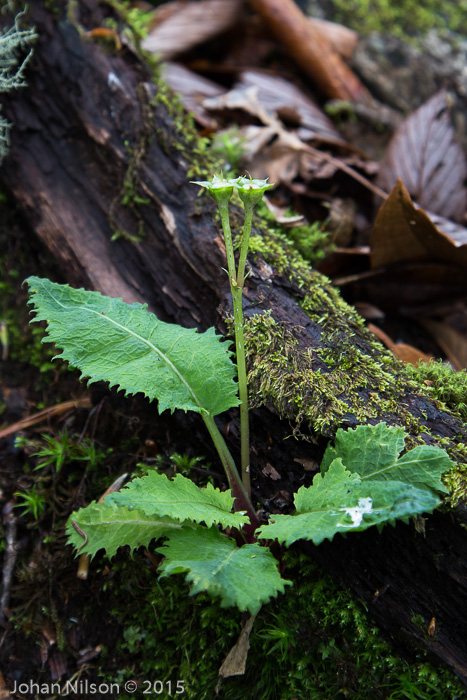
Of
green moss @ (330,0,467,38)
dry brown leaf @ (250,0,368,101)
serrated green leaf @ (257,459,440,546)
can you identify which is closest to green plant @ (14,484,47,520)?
serrated green leaf @ (257,459,440,546)

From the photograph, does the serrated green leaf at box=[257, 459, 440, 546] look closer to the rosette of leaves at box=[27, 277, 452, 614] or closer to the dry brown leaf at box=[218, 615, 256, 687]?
the rosette of leaves at box=[27, 277, 452, 614]

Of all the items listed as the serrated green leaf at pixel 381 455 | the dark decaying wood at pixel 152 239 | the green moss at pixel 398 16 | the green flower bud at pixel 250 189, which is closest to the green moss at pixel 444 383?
the dark decaying wood at pixel 152 239

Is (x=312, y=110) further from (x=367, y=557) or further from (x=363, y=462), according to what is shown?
(x=367, y=557)

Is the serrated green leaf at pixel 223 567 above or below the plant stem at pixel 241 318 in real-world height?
below

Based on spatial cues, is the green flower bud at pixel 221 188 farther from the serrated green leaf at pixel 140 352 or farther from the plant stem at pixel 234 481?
the plant stem at pixel 234 481

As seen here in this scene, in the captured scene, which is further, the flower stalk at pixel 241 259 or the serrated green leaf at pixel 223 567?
the flower stalk at pixel 241 259

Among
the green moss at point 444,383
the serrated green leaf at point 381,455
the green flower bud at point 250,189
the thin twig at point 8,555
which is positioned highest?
the green flower bud at point 250,189

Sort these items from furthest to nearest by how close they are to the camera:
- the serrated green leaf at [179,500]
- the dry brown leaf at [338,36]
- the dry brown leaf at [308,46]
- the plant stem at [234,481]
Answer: the dry brown leaf at [338,36] < the dry brown leaf at [308,46] < the plant stem at [234,481] < the serrated green leaf at [179,500]
